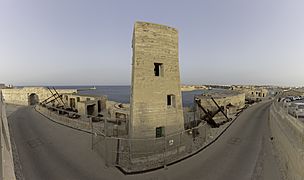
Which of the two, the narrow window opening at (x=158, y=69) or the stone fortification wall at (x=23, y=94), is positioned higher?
the narrow window opening at (x=158, y=69)

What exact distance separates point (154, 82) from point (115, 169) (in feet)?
21.8

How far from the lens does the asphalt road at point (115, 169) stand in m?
10.5

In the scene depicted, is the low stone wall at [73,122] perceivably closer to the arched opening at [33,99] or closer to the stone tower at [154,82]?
the stone tower at [154,82]

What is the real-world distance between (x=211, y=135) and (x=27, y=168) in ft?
51.9

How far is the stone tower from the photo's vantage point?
13.3m

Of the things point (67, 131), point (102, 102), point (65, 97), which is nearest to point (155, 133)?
point (67, 131)

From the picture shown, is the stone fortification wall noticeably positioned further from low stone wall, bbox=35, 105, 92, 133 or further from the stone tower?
the stone tower

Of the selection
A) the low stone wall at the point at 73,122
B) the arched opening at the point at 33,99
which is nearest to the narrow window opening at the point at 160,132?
the low stone wall at the point at 73,122

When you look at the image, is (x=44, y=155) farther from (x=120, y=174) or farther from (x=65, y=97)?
(x=65, y=97)

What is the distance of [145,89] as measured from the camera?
44.3 ft

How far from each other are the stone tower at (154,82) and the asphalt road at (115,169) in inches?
126

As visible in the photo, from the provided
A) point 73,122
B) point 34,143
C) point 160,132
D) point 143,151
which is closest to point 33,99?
point 73,122

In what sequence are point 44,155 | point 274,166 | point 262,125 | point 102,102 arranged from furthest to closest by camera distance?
point 102,102
point 262,125
point 44,155
point 274,166

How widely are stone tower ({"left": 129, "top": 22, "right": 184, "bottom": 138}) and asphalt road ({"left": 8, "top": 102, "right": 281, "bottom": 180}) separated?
10.5 ft
